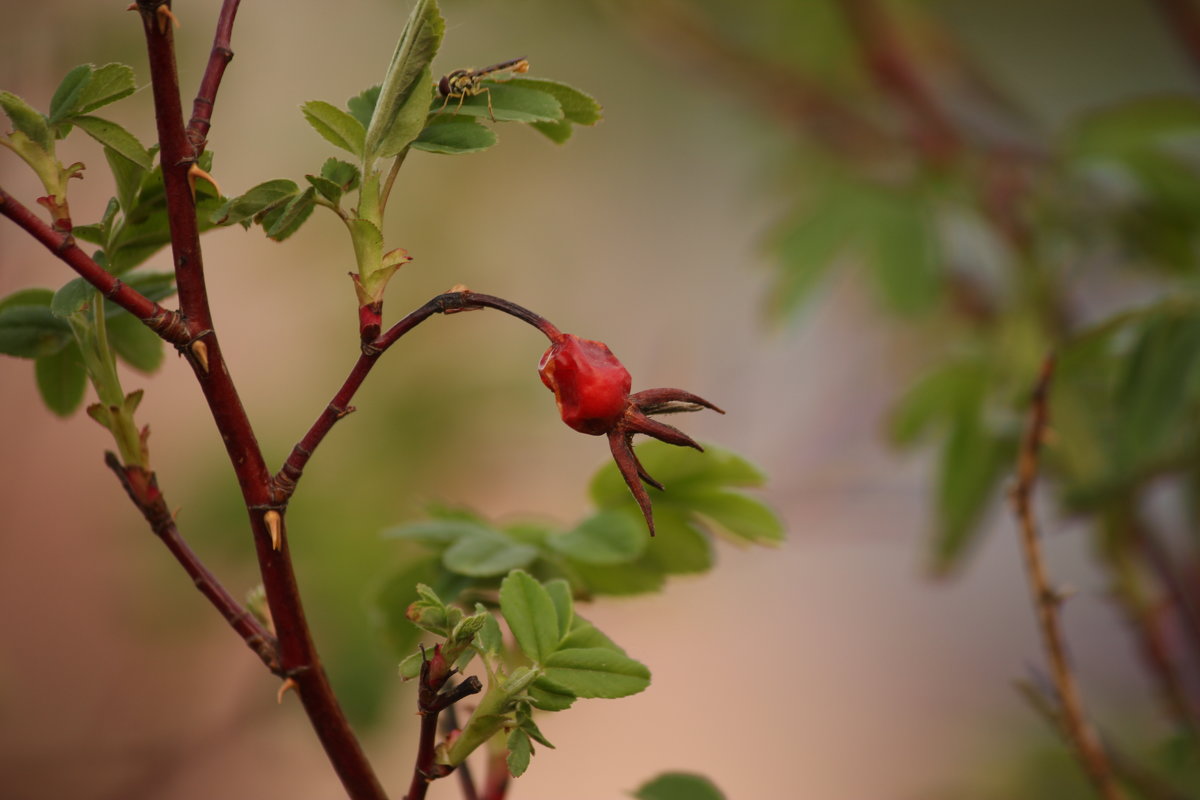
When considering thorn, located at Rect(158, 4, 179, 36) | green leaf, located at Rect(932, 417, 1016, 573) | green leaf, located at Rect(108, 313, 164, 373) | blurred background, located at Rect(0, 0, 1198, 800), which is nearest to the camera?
thorn, located at Rect(158, 4, 179, 36)

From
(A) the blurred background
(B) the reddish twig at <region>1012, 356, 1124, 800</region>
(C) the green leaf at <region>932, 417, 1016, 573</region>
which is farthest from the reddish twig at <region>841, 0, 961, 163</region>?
(B) the reddish twig at <region>1012, 356, 1124, 800</region>

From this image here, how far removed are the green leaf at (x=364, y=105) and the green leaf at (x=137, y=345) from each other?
10 cm

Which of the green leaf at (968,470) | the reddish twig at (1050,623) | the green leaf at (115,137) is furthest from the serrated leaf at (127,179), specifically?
the green leaf at (968,470)

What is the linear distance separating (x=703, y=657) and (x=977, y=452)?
73 centimetres

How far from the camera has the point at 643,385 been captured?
47.8 inches

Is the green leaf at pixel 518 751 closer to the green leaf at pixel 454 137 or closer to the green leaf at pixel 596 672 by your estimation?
the green leaf at pixel 596 672

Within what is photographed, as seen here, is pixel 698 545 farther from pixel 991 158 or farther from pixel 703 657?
pixel 703 657

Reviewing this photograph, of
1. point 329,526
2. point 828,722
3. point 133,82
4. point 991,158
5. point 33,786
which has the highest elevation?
point 991,158

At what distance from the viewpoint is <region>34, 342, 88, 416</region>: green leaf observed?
30 centimetres

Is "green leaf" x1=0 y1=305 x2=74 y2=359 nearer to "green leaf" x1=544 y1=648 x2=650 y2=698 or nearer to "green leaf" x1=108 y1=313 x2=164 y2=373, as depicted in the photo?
"green leaf" x1=108 y1=313 x2=164 y2=373

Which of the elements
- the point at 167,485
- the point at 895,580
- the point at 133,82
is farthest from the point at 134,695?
the point at 895,580

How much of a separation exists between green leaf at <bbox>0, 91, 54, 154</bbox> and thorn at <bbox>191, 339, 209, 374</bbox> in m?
0.07

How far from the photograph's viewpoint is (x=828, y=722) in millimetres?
1271

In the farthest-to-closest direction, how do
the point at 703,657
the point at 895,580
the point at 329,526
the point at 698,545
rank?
the point at 895,580 → the point at 703,657 → the point at 329,526 → the point at 698,545
